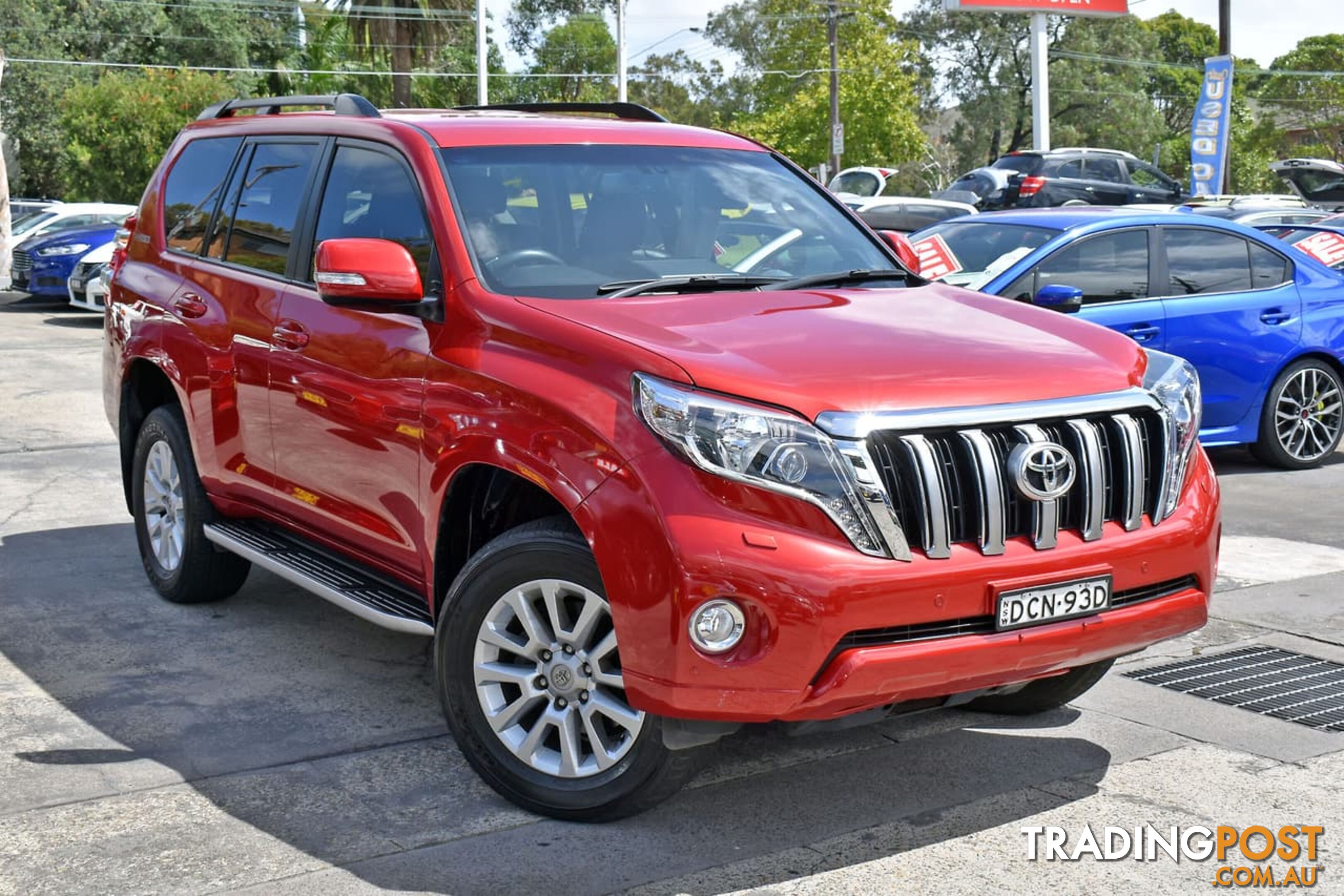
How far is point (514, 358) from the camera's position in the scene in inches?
171

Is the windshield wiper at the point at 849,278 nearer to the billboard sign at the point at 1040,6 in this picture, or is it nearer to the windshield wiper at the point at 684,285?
the windshield wiper at the point at 684,285

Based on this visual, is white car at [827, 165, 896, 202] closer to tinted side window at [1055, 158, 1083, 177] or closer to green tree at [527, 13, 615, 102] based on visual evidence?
tinted side window at [1055, 158, 1083, 177]

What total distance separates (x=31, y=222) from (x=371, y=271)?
21444 mm

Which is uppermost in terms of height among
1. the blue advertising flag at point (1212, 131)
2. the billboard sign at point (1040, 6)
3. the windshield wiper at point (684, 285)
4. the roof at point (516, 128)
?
the billboard sign at point (1040, 6)

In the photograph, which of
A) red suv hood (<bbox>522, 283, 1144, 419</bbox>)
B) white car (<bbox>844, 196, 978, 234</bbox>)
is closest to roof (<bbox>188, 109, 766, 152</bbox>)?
red suv hood (<bbox>522, 283, 1144, 419</bbox>)

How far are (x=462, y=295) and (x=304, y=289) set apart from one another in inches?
40.7

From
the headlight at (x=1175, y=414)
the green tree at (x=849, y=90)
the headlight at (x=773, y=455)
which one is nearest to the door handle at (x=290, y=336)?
the headlight at (x=773, y=455)

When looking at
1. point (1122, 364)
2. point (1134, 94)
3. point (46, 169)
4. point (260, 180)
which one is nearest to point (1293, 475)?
point (1122, 364)

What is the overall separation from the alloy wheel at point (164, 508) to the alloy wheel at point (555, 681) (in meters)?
2.54

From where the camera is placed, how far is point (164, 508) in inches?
260

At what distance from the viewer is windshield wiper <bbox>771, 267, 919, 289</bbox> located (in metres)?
4.95

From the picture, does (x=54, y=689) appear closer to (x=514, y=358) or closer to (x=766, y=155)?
(x=514, y=358)

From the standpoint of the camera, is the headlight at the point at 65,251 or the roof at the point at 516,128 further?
the headlight at the point at 65,251

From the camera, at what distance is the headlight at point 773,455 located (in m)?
3.78
